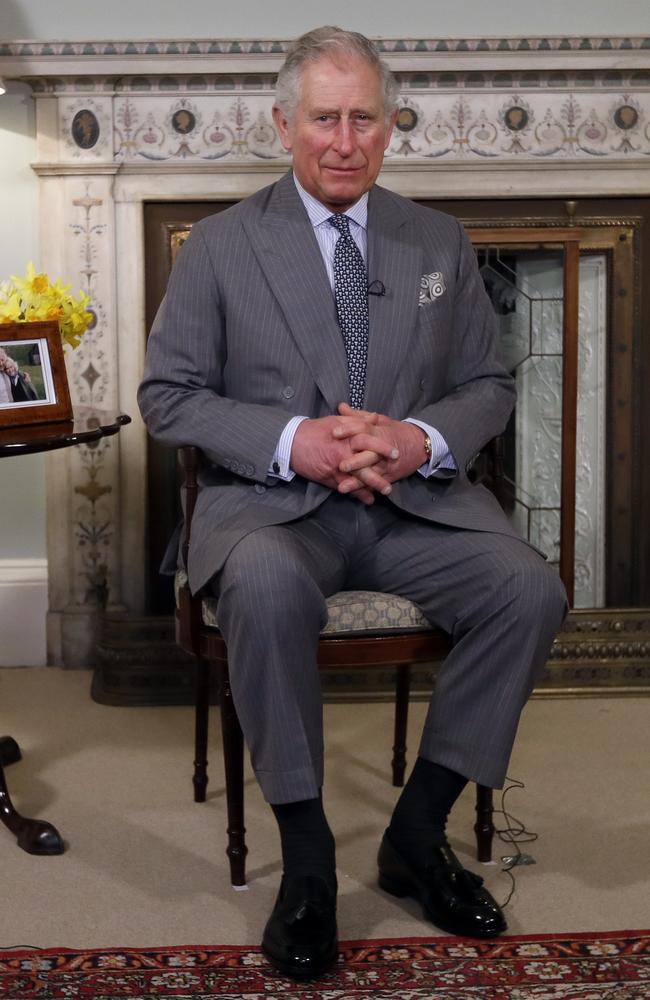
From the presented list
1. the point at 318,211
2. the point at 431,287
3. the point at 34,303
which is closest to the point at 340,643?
the point at 431,287

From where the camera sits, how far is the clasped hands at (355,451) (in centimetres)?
217

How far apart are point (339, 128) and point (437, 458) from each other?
62 cm

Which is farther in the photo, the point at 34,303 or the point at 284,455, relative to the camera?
the point at 34,303

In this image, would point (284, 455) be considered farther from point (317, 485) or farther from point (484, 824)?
point (484, 824)

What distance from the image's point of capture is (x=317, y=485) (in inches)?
88.2

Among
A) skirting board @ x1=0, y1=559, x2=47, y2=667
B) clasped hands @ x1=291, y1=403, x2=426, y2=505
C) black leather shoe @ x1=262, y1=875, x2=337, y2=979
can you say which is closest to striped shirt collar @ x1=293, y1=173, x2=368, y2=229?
clasped hands @ x1=291, y1=403, x2=426, y2=505

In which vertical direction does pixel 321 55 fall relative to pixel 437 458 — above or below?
above

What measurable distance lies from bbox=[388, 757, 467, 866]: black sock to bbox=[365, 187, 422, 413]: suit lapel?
66 centimetres

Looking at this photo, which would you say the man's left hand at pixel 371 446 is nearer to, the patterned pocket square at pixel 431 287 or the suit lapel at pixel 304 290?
the suit lapel at pixel 304 290

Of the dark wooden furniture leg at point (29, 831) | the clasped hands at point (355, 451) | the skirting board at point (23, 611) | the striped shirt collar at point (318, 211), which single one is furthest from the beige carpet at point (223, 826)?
the striped shirt collar at point (318, 211)

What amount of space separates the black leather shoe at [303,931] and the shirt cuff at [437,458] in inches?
29.1

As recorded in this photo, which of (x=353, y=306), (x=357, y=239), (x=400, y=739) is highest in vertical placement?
(x=357, y=239)

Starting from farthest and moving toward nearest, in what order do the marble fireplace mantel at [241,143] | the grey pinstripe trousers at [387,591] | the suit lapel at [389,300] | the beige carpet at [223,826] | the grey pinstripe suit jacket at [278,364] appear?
1. the marble fireplace mantel at [241,143]
2. the suit lapel at [389,300]
3. the grey pinstripe suit jacket at [278,364]
4. the beige carpet at [223,826]
5. the grey pinstripe trousers at [387,591]

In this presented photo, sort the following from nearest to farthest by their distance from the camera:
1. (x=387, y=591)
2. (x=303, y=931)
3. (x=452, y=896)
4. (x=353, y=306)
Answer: (x=303, y=931) → (x=452, y=896) → (x=387, y=591) → (x=353, y=306)
